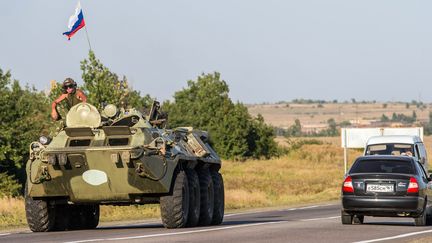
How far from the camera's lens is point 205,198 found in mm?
24734

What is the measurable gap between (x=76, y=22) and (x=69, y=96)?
542cm

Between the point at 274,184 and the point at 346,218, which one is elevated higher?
the point at 346,218

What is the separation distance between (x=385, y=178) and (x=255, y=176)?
51562mm

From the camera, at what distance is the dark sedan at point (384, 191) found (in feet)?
79.2

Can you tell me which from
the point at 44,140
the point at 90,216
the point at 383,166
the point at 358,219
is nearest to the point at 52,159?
the point at 44,140

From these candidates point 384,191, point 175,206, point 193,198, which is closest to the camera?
point 175,206

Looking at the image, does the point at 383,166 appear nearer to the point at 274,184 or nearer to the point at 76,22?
the point at 76,22

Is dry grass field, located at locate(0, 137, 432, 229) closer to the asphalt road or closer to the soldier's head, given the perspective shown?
the soldier's head

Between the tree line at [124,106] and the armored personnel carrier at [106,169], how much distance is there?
250cm

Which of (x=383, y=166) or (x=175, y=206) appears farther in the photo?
(x=383, y=166)

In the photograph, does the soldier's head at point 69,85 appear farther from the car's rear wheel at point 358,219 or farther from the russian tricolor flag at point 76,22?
the car's rear wheel at point 358,219

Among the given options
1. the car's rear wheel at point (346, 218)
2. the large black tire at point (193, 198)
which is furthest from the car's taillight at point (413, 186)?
the large black tire at point (193, 198)

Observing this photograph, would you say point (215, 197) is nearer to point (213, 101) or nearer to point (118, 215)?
point (118, 215)

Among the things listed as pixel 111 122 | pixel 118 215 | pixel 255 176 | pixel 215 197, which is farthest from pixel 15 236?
pixel 255 176
